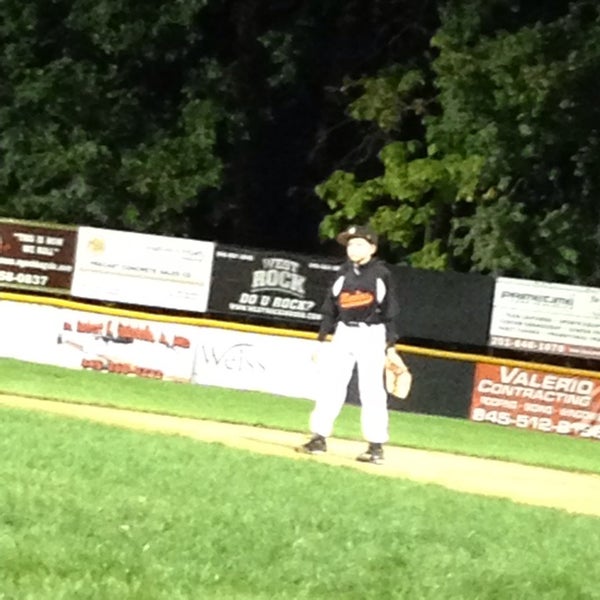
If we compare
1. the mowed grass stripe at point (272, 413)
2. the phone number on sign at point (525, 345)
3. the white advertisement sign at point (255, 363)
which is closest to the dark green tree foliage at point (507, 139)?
the phone number on sign at point (525, 345)

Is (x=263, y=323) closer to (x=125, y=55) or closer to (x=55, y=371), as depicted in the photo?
(x=55, y=371)

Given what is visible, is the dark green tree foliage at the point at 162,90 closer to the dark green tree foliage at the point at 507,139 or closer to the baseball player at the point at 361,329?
the dark green tree foliage at the point at 507,139

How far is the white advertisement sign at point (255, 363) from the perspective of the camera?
16.8m

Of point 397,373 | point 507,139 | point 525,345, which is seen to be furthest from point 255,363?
point 397,373

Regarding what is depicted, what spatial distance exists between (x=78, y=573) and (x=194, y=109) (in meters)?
15.6

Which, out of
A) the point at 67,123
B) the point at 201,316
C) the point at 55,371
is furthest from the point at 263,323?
the point at 67,123

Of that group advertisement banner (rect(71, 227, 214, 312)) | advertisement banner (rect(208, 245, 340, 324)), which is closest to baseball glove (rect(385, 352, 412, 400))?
advertisement banner (rect(208, 245, 340, 324))

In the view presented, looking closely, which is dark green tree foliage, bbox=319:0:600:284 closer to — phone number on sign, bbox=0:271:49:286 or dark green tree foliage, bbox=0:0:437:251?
dark green tree foliage, bbox=0:0:437:251

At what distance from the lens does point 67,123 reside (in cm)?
2131

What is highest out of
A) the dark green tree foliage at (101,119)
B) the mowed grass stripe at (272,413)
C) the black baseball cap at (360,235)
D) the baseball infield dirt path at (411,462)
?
the dark green tree foliage at (101,119)

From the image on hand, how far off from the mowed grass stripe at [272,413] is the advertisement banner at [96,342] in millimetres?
398

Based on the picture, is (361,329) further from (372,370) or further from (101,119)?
(101,119)

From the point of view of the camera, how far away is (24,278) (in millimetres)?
18438

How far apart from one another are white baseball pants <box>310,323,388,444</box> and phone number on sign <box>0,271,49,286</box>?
331 inches
